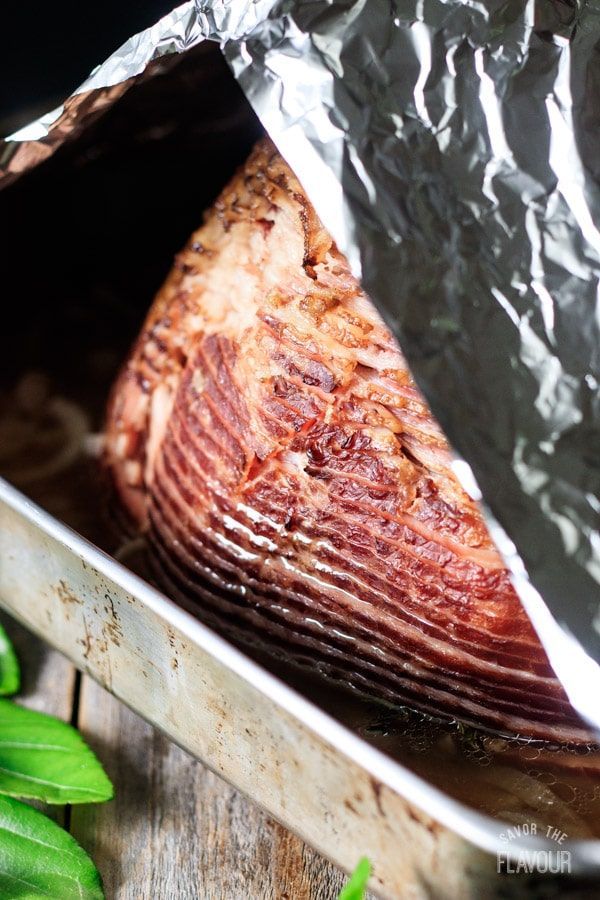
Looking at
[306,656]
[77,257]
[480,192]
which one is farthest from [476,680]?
[77,257]

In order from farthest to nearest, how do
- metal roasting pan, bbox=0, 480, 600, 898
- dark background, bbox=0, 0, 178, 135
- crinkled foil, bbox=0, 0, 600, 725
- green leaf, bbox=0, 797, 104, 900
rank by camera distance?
1. dark background, bbox=0, 0, 178, 135
2. green leaf, bbox=0, 797, 104, 900
3. crinkled foil, bbox=0, 0, 600, 725
4. metal roasting pan, bbox=0, 480, 600, 898

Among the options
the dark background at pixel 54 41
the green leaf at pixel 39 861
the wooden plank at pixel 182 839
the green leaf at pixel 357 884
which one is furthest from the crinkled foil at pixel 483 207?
the dark background at pixel 54 41

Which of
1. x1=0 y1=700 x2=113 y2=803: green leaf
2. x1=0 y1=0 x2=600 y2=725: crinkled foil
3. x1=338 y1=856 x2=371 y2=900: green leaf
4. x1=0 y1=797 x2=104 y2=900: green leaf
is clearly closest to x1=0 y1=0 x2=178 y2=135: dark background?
x1=0 y1=0 x2=600 y2=725: crinkled foil

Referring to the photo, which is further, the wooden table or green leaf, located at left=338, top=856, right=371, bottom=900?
the wooden table

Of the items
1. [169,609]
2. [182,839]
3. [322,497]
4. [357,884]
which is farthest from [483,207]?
[182,839]

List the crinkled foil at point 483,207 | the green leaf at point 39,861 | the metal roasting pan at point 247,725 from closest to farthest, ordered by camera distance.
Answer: the metal roasting pan at point 247,725, the crinkled foil at point 483,207, the green leaf at point 39,861

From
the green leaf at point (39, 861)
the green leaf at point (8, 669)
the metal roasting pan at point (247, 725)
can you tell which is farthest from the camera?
the green leaf at point (8, 669)

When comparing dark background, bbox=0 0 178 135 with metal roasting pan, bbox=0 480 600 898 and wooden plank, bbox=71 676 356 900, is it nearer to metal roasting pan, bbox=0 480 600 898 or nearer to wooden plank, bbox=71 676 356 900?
metal roasting pan, bbox=0 480 600 898

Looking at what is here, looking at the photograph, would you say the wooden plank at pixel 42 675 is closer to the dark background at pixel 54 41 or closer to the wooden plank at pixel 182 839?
the wooden plank at pixel 182 839
